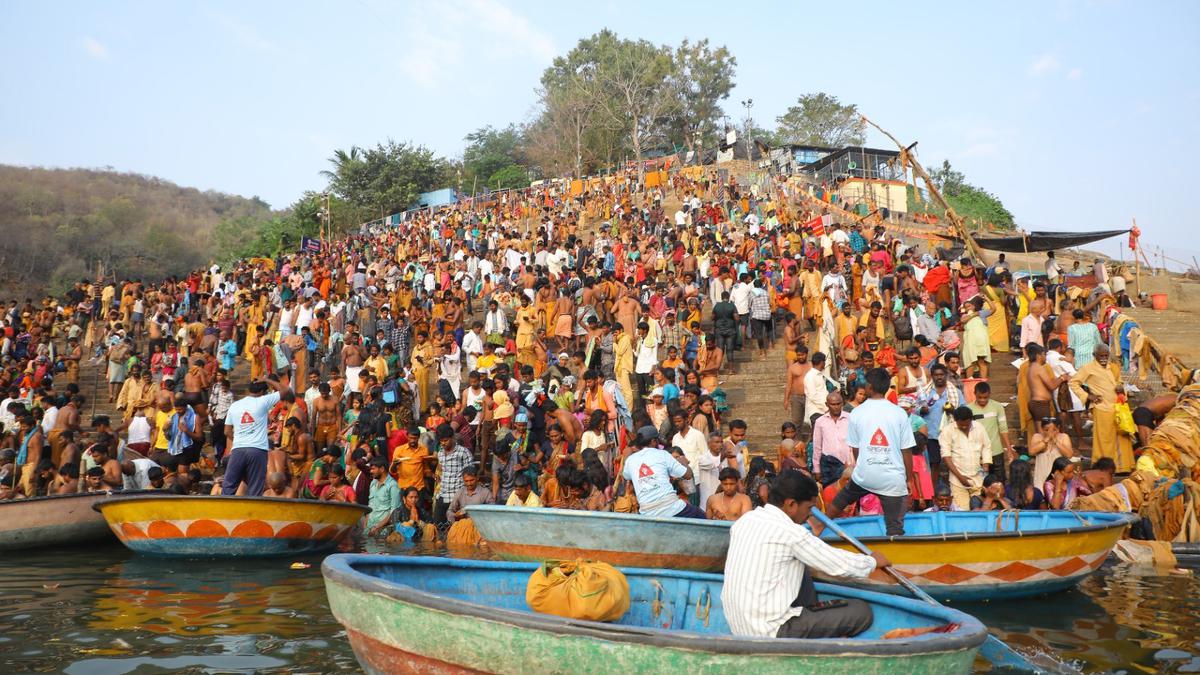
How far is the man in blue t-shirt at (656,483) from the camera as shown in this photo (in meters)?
9.56

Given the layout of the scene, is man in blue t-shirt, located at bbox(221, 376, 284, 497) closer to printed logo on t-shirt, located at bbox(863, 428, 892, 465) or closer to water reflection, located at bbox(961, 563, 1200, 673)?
printed logo on t-shirt, located at bbox(863, 428, 892, 465)

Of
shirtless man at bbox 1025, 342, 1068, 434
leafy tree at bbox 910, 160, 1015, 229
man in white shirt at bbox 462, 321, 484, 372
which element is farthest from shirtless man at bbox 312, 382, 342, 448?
leafy tree at bbox 910, 160, 1015, 229

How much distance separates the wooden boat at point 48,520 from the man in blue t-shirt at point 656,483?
22.5ft

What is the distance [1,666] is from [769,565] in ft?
18.6

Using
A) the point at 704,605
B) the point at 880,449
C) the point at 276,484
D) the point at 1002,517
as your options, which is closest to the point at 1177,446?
the point at 1002,517

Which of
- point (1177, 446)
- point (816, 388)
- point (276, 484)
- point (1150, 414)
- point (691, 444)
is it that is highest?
point (816, 388)

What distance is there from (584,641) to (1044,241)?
2289cm

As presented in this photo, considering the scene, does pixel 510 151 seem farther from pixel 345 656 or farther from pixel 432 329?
pixel 345 656

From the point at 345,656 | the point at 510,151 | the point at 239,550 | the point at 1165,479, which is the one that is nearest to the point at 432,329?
the point at 239,550

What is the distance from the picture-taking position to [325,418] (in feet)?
47.9

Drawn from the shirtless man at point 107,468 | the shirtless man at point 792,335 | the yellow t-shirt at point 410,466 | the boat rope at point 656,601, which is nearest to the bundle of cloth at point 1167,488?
the shirtless man at point 792,335

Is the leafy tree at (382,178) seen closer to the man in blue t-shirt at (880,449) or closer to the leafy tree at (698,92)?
the leafy tree at (698,92)

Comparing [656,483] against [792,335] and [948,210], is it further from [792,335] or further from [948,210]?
[948,210]

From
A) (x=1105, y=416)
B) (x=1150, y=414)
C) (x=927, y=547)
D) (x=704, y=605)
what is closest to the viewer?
(x=704, y=605)
